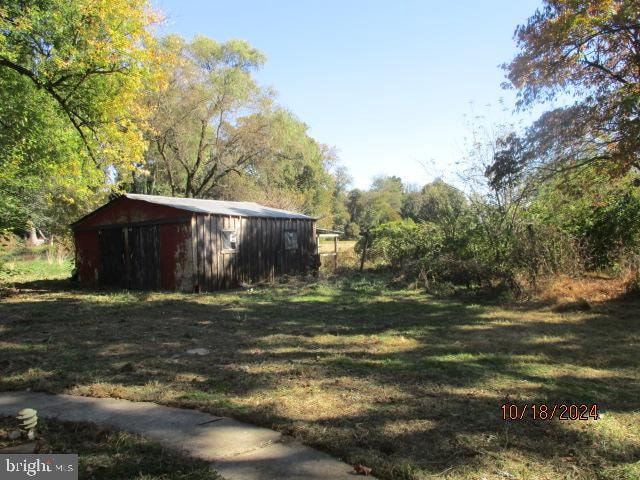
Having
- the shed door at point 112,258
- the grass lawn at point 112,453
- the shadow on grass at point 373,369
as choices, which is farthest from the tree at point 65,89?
the grass lawn at point 112,453

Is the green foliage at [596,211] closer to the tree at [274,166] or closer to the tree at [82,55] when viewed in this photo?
the tree at [82,55]

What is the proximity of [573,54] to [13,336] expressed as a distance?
13.7 m

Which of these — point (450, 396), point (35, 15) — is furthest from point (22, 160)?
point (450, 396)

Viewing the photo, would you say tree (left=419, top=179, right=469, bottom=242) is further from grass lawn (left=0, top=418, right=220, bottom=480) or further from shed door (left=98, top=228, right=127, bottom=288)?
grass lawn (left=0, top=418, right=220, bottom=480)

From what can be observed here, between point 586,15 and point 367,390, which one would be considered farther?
point 586,15

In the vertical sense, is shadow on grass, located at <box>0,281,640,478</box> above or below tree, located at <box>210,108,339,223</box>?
below

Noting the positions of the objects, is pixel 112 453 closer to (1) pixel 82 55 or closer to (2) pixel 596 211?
(1) pixel 82 55

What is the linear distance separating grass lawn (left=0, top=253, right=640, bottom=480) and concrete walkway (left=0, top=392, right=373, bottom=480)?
173mm

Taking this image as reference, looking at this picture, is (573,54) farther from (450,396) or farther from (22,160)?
(22,160)

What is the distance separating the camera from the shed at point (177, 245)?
15.4 m

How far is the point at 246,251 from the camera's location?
17.5 meters

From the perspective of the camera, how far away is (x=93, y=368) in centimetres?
602

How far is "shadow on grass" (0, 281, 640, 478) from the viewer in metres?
3.80
